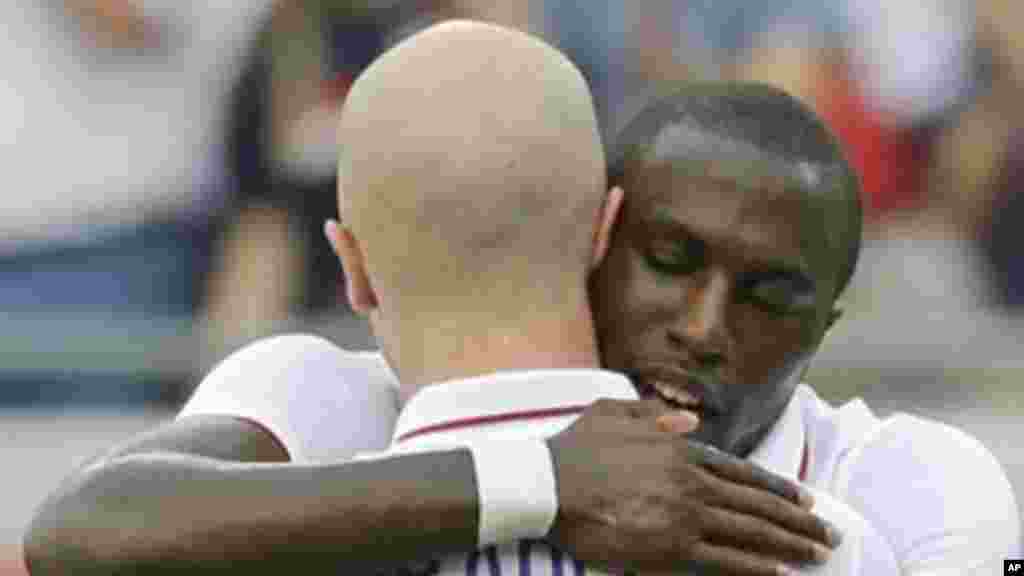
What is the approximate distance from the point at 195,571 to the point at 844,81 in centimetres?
348

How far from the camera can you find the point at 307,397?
1739 mm

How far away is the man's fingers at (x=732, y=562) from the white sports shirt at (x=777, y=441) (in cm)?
4

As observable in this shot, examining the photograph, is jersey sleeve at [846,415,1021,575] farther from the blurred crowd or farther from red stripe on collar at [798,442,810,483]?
the blurred crowd

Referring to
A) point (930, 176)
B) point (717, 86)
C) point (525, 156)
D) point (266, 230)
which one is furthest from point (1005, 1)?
point (525, 156)

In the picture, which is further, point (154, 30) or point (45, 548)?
point (154, 30)

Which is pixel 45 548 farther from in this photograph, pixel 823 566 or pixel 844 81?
pixel 844 81

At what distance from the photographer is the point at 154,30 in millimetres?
5051

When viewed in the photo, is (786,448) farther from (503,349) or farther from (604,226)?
(503,349)

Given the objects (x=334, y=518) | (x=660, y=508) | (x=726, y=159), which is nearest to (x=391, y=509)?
(x=334, y=518)

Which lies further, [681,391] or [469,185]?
[681,391]

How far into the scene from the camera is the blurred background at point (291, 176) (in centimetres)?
489

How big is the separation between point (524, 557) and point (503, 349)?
0.38 feet

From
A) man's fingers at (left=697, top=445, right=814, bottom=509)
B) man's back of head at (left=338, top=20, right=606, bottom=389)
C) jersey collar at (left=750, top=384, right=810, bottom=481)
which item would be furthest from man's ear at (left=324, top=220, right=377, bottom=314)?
jersey collar at (left=750, top=384, right=810, bottom=481)

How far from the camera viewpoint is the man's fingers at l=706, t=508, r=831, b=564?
60.3 inches
